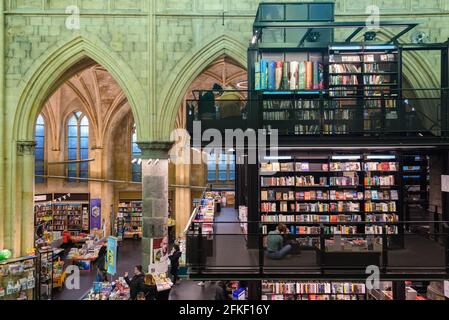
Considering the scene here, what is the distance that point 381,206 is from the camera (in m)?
7.49

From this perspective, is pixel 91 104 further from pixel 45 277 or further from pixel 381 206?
pixel 381 206

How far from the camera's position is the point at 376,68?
7895 mm

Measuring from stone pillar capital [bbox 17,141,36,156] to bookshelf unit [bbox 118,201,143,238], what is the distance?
882 centimetres

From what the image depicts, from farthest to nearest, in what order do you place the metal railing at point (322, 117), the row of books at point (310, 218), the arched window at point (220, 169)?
the arched window at point (220, 169), the row of books at point (310, 218), the metal railing at point (322, 117)

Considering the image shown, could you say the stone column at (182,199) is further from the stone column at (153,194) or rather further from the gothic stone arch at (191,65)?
the gothic stone arch at (191,65)

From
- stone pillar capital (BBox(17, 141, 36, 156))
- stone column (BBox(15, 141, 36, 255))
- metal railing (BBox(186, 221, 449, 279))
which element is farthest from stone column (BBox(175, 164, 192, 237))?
metal railing (BBox(186, 221, 449, 279))

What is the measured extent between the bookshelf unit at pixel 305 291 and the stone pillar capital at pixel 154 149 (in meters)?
4.79

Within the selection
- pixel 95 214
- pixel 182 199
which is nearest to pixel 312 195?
pixel 182 199

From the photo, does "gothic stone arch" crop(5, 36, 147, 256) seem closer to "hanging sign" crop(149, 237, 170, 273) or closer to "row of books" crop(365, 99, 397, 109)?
"hanging sign" crop(149, 237, 170, 273)

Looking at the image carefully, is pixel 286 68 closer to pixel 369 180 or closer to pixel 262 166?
pixel 262 166

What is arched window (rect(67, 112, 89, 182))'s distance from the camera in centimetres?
1967

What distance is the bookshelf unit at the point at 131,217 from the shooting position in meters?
19.2

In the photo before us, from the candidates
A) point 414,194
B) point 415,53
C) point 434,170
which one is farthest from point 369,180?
point 415,53

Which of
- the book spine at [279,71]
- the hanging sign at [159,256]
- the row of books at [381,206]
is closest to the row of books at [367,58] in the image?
the book spine at [279,71]
